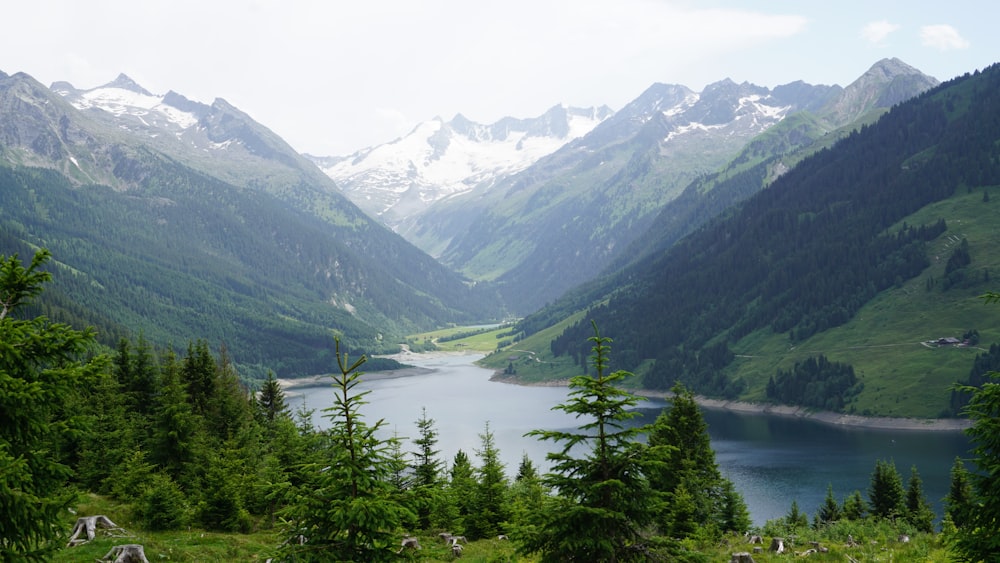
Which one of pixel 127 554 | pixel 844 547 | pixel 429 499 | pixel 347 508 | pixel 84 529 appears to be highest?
pixel 347 508

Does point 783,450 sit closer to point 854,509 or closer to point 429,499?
point 854,509

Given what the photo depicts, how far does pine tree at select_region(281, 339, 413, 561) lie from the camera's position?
15859mm

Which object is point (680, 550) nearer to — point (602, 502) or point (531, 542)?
point (602, 502)

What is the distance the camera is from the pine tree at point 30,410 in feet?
44.9

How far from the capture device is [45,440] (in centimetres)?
1775

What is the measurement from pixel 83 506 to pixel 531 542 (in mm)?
29891

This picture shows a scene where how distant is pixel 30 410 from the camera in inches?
578

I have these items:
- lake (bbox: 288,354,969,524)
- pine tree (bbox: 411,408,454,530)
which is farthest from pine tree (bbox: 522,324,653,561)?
lake (bbox: 288,354,969,524)

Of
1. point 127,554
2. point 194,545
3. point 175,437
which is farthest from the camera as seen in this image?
point 175,437

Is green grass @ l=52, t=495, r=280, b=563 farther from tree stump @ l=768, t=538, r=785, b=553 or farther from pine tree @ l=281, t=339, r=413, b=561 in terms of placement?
tree stump @ l=768, t=538, r=785, b=553

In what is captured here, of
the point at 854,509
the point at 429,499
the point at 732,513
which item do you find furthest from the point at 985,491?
the point at 854,509

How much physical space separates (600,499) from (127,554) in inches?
676

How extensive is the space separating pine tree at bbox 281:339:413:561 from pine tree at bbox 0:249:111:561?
5.15m

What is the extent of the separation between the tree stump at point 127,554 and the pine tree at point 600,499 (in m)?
14.8
